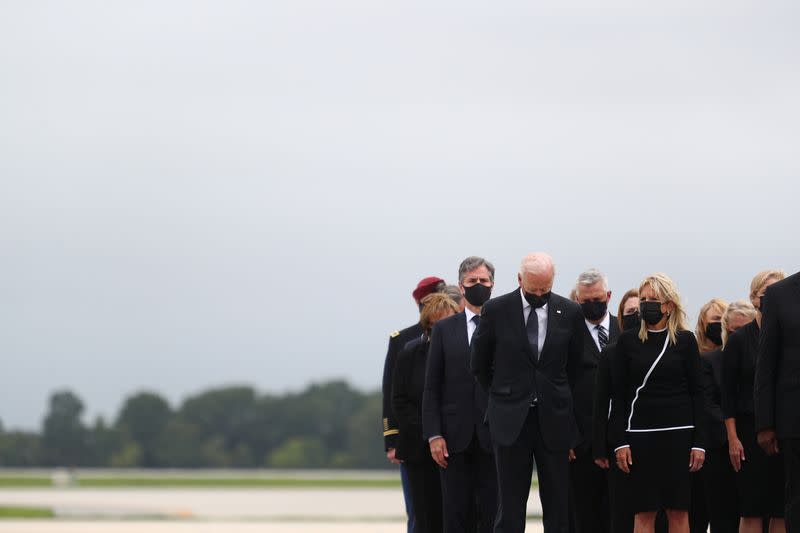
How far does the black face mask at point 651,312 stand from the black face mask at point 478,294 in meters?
1.10

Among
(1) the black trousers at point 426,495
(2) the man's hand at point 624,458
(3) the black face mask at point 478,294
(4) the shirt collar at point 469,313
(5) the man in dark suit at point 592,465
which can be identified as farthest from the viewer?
(5) the man in dark suit at point 592,465

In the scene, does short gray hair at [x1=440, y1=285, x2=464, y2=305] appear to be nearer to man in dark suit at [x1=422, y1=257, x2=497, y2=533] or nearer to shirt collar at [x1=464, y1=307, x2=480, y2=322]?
shirt collar at [x1=464, y1=307, x2=480, y2=322]

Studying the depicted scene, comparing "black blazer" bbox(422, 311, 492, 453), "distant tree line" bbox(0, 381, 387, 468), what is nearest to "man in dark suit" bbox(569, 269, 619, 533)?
"black blazer" bbox(422, 311, 492, 453)

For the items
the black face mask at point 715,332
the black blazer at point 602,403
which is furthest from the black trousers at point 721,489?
the black blazer at point 602,403

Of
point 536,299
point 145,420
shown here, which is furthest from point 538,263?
point 145,420

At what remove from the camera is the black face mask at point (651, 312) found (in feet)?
29.5

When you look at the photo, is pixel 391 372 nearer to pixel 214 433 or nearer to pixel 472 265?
pixel 472 265

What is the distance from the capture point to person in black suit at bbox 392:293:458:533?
10.3 meters

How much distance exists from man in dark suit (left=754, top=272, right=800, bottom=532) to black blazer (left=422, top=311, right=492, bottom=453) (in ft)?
6.31

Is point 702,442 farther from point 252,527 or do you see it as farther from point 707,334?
point 252,527

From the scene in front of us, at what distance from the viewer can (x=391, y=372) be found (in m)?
11.4

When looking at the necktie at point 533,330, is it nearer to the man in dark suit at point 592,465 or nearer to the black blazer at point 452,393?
the black blazer at point 452,393

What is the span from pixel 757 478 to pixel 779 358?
224 cm

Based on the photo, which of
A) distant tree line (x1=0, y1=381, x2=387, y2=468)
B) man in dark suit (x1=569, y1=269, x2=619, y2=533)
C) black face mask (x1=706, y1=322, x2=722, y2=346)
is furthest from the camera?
distant tree line (x1=0, y1=381, x2=387, y2=468)
